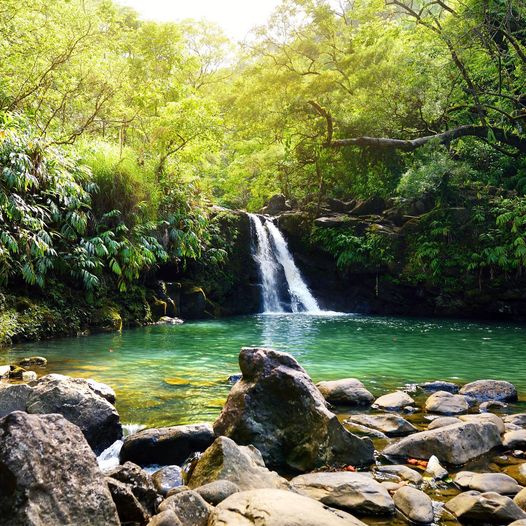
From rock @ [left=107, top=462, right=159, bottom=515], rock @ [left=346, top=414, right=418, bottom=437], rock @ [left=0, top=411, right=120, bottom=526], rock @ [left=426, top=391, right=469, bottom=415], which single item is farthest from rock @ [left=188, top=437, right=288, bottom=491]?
rock @ [left=426, top=391, right=469, bottom=415]

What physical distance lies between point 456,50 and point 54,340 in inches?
530

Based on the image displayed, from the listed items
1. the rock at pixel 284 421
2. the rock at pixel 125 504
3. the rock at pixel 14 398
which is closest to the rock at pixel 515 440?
the rock at pixel 284 421

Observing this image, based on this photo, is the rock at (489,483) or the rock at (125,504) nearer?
the rock at (125,504)

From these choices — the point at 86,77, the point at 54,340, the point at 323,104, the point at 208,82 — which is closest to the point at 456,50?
the point at 323,104

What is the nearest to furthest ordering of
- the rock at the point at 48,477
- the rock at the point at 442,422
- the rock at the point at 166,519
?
the rock at the point at 48,477 → the rock at the point at 166,519 → the rock at the point at 442,422

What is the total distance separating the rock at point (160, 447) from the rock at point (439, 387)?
4.13m

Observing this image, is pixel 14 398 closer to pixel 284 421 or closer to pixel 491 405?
pixel 284 421

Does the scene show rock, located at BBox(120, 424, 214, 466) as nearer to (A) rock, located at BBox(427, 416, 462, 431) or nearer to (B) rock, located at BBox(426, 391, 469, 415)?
(A) rock, located at BBox(427, 416, 462, 431)

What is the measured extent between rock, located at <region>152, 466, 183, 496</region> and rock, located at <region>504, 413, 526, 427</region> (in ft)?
12.3

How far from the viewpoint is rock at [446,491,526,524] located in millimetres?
3493

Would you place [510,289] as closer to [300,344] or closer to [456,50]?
[456,50]

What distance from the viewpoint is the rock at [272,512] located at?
301 cm

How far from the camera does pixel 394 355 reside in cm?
1102

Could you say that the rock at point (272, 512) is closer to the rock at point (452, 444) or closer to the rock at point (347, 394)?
the rock at point (452, 444)
